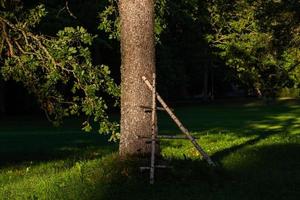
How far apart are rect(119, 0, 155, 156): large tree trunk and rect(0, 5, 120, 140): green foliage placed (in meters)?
0.70

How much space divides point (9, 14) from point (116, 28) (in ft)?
7.38

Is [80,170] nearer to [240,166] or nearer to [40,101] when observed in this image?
[40,101]

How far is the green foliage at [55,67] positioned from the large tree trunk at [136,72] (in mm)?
695

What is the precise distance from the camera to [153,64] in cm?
1188

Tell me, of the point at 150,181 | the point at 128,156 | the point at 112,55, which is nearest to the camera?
the point at 150,181

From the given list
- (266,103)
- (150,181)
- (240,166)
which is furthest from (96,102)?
(266,103)

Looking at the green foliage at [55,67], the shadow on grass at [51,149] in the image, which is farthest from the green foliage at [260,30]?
the green foliage at [55,67]

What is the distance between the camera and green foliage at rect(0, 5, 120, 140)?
12.4 metres

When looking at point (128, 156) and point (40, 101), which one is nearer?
point (128, 156)

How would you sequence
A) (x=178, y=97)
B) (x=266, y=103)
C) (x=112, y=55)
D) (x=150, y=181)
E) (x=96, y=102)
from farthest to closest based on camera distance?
(x=178, y=97) < (x=266, y=103) < (x=112, y=55) < (x=96, y=102) < (x=150, y=181)

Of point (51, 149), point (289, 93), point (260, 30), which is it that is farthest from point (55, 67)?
Result: point (289, 93)

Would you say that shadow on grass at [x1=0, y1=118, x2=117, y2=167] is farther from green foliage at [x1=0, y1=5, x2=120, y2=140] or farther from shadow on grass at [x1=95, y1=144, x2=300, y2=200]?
shadow on grass at [x1=95, y1=144, x2=300, y2=200]

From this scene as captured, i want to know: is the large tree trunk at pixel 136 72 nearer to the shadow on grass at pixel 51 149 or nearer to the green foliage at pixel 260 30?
the shadow on grass at pixel 51 149

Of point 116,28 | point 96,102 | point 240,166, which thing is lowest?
point 240,166
